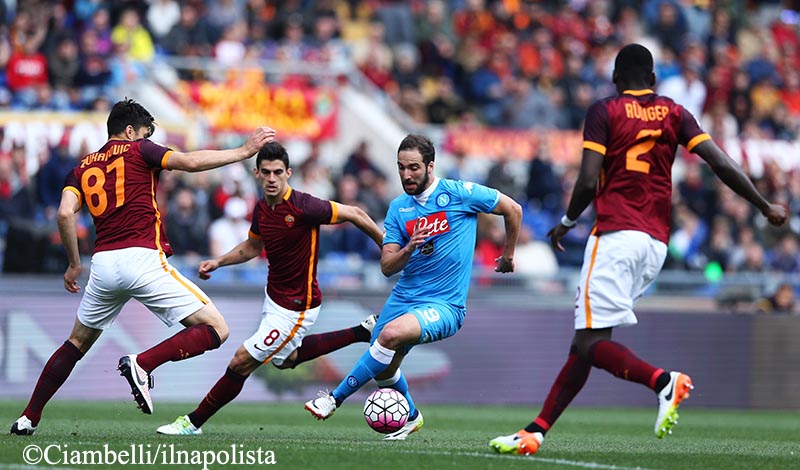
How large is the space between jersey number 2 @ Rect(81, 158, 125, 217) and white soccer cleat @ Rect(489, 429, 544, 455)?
3293 mm

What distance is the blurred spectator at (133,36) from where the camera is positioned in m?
20.6

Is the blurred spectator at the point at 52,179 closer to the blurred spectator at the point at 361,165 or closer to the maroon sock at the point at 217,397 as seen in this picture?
the blurred spectator at the point at 361,165

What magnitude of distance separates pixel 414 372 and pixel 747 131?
10675mm

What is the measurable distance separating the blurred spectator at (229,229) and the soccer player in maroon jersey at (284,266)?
256 inches

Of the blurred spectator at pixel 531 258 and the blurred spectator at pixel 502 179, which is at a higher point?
the blurred spectator at pixel 502 179

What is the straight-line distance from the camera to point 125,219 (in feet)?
31.5

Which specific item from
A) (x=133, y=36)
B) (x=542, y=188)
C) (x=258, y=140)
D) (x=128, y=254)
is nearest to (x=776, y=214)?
(x=258, y=140)

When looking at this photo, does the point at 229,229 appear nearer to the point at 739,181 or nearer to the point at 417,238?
the point at 417,238

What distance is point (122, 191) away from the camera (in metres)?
9.60

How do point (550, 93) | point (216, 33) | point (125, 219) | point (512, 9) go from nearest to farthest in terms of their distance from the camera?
point (125, 219), point (216, 33), point (550, 93), point (512, 9)

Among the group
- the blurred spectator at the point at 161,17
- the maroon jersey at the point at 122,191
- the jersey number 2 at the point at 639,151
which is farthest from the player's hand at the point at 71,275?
the blurred spectator at the point at 161,17

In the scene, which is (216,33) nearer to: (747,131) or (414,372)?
(414,372)

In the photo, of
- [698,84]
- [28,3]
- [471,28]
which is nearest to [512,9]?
[471,28]

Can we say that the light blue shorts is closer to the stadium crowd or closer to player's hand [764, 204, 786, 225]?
player's hand [764, 204, 786, 225]
